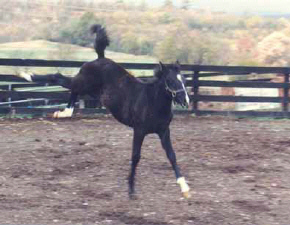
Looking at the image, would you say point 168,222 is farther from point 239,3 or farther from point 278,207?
point 239,3

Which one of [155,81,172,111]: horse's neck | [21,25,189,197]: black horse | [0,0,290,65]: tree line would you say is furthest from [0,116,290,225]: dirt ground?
[0,0,290,65]: tree line

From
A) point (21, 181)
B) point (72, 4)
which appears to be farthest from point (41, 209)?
point (72, 4)

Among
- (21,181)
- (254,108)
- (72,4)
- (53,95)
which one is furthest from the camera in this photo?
(72,4)

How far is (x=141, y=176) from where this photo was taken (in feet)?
24.1

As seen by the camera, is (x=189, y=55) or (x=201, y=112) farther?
(x=189, y=55)

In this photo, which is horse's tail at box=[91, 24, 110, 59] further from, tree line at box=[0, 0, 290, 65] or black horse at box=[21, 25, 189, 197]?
tree line at box=[0, 0, 290, 65]

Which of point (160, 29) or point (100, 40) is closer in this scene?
point (100, 40)

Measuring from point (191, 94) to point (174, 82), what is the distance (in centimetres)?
725

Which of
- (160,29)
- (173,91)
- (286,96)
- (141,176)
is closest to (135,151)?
(173,91)

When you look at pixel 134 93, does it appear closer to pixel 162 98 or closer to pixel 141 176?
pixel 162 98

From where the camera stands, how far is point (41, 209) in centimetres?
593

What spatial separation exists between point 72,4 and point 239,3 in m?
20.5

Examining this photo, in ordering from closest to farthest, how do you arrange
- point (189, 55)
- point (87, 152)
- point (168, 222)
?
point (168, 222) → point (87, 152) → point (189, 55)

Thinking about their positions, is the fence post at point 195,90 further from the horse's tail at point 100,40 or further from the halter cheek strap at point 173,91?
the halter cheek strap at point 173,91
